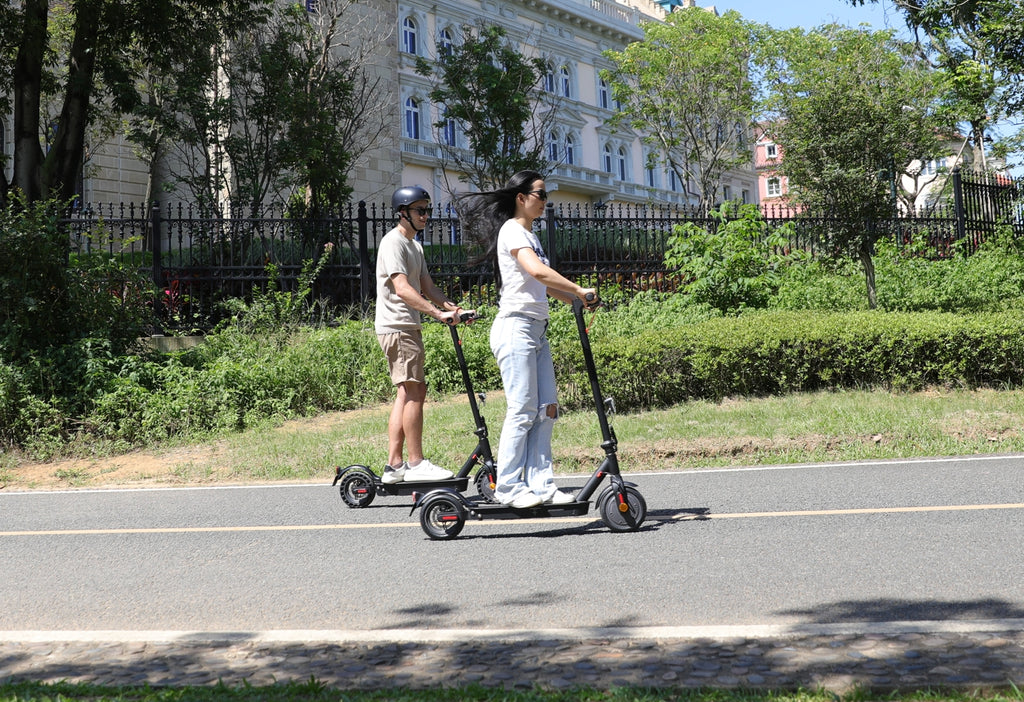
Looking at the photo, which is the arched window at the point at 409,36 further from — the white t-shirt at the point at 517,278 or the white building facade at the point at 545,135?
the white t-shirt at the point at 517,278

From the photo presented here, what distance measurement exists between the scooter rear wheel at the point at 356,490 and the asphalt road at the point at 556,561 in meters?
0.11

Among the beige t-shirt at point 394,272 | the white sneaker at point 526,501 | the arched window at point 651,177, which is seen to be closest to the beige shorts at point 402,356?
the beige t-shirt at point 394,272

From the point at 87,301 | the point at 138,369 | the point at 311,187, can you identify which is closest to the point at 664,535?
the point at 138,369

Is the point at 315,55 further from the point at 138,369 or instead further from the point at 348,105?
the point at 138,369

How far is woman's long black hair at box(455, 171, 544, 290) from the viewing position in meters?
6.18

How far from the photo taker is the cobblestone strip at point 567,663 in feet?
11.3

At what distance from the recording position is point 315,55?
2127 centimetres

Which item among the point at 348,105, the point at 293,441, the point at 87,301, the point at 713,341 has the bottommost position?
the point at 293,441

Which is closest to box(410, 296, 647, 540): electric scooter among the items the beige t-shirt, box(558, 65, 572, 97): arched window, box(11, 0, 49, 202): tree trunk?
the beige t-shirt

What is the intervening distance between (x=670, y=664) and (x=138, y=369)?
9737 millimetres

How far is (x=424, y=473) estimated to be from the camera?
705 centimetres

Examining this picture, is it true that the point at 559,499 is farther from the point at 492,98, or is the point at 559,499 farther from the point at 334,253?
the point at 492,98

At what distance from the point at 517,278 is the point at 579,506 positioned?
52.2 inches

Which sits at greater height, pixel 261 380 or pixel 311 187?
pixel 311 187
